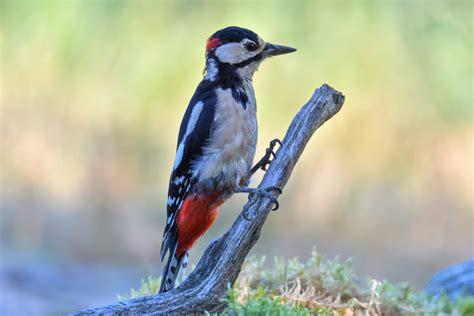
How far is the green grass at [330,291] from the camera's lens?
264 centimetres

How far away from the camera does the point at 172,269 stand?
112 inches

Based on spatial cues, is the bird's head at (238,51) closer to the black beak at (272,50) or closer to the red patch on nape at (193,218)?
the black beak at (272,50)

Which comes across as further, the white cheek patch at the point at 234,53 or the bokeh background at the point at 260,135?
the bokeh background at the point at 260,135

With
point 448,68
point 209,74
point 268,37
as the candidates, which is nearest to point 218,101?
point 209,74

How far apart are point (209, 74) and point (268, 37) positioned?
2.67 m

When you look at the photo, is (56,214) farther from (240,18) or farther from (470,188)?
(470,188)

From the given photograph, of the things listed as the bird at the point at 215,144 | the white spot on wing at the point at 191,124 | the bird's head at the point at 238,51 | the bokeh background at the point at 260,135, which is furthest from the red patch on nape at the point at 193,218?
the bokeh background at the point at 260,135

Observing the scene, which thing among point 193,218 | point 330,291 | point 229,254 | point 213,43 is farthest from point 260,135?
point 229,254

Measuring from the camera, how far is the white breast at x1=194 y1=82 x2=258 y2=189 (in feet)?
9.55

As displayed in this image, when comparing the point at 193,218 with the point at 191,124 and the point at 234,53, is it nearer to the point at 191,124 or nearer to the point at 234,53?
the point at 191,124

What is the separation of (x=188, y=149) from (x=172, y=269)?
1.35 ft

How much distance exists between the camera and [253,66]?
3.02 m

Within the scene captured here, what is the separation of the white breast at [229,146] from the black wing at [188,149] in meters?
0.02

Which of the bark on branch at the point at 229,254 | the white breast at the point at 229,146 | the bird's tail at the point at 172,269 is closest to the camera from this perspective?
the bark on branch at the point at 229,254
